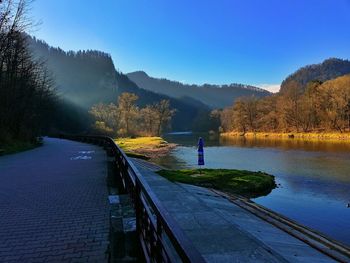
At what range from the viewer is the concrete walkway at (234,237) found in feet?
27.1

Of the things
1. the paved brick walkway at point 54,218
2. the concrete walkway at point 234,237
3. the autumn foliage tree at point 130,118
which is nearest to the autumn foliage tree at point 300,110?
the autumn foliage tree at point 130,118

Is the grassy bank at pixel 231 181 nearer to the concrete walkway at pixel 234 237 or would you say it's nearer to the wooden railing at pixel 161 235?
the concrete walkway at pixel 234 237

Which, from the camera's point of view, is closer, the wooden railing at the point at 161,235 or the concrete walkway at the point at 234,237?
the wooden railing at the point at 161,235

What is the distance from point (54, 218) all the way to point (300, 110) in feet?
369

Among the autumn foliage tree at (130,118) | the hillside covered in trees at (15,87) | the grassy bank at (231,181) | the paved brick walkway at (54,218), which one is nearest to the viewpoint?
the paved brick walkway at (54,218)

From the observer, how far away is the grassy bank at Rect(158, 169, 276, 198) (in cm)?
2173

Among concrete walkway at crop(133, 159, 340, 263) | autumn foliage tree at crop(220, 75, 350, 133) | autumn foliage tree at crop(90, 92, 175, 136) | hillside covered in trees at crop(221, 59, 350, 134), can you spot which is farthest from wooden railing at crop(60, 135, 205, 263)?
autumn foliage tree at crop(220, 75, 350, 133)

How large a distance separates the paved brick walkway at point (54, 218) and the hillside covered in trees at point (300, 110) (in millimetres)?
95190

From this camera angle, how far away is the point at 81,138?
5216 cm

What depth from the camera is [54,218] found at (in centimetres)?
905

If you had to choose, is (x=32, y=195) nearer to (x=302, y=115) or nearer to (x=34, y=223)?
(x=34, y=223)

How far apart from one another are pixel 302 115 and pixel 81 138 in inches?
3117

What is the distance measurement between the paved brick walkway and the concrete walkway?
7.68 feet

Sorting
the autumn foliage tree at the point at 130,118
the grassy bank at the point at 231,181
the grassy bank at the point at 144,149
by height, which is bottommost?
the grassy bank at the point at 231,181
